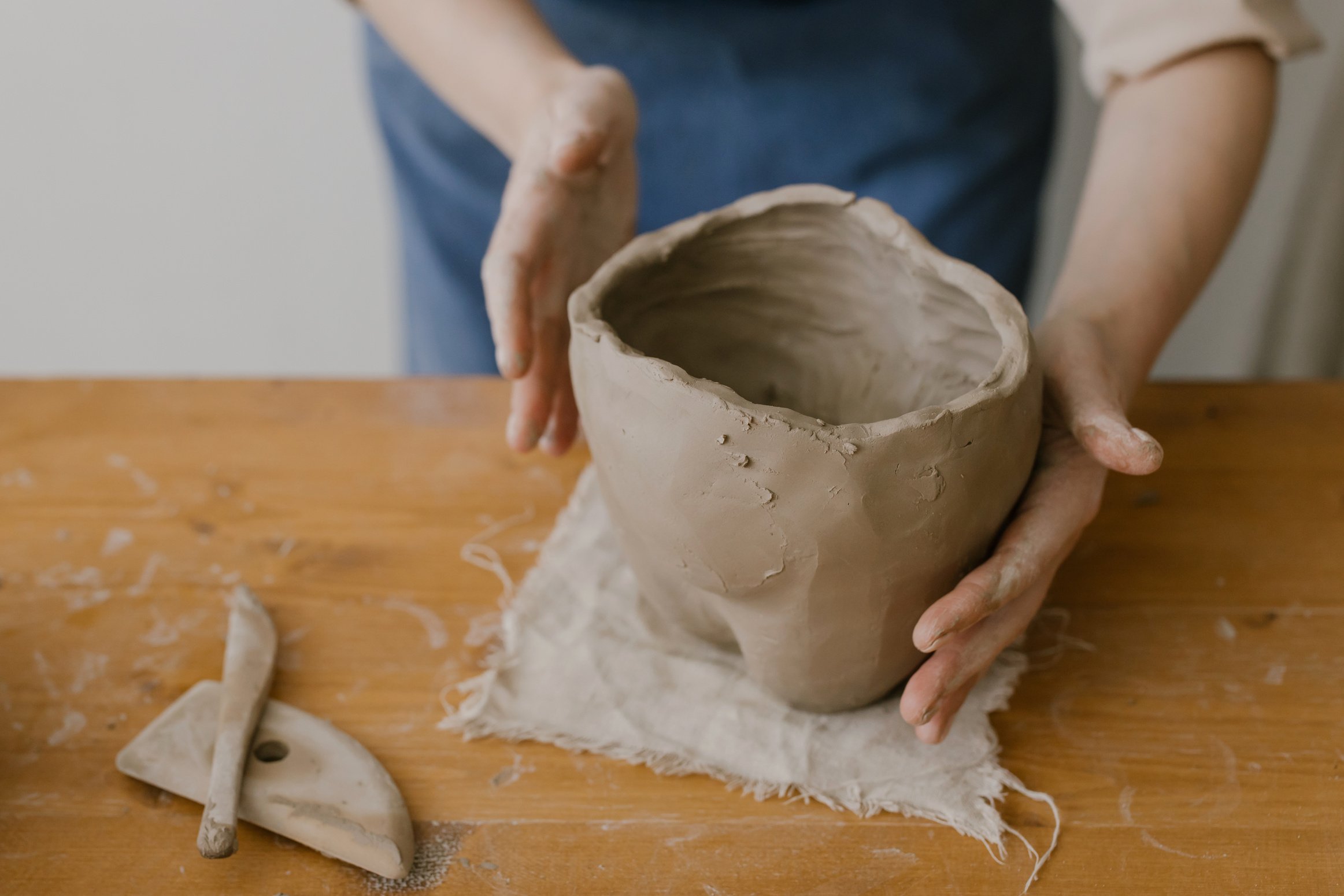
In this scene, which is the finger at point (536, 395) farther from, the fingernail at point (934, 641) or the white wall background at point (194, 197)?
the white wall background at point (194, 197)

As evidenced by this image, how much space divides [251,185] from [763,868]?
147 cm

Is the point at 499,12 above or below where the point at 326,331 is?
above

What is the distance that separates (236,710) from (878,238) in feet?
1.63

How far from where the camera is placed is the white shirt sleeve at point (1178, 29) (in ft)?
2.76

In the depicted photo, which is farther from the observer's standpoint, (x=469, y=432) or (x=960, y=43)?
(x=960, y=43)

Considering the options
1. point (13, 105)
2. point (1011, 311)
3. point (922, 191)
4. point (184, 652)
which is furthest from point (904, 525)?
point (13, 105)

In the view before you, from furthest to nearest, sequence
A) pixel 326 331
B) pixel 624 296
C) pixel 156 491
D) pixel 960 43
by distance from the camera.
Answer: pixel 326 331 → pixel 960 43 → pixel 156 491 → pixel 624 296

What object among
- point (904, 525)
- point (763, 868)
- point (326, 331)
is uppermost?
point (904, 525)

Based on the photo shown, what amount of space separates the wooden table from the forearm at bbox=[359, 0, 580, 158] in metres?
0.24

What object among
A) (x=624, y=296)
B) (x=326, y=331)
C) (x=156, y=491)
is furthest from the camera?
(x=326, y=331)

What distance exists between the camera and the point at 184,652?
743mm

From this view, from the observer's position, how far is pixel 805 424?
555mm

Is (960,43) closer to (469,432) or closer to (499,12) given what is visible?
(499,12)

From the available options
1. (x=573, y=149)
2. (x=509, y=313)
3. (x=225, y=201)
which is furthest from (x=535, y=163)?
(x=225, y=201)
